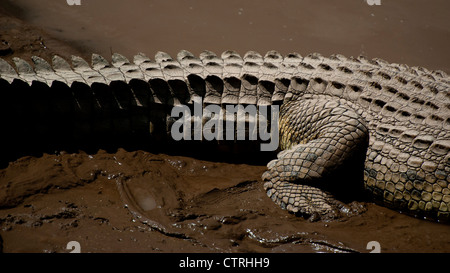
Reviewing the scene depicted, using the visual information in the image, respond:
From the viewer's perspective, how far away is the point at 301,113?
4305 millimetres

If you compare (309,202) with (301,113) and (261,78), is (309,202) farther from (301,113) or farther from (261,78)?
(261,78)

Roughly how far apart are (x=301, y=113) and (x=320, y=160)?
509 mm

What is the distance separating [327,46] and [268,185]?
3438mm

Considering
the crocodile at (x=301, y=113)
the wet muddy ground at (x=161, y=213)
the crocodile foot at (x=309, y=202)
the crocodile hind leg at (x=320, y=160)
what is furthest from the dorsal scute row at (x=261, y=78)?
the crocodile foot at (x=309, y=202)

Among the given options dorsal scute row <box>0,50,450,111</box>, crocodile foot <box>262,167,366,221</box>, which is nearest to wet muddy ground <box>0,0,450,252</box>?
crocodile foot <box>262,167,366,221</box>

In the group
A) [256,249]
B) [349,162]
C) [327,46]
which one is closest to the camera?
[256,249]

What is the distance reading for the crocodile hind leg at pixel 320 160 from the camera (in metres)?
4.05

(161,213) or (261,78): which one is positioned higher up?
(261,78)

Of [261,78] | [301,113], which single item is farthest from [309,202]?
[261,78]

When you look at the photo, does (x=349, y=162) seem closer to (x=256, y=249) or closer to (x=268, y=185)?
(x=268, y=185)

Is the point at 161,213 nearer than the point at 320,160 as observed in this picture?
Yes

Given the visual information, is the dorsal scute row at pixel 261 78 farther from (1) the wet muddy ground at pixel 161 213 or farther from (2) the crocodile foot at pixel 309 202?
(2) the crocodile foot at pixel 309 202

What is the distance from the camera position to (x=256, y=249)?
3549 mm
